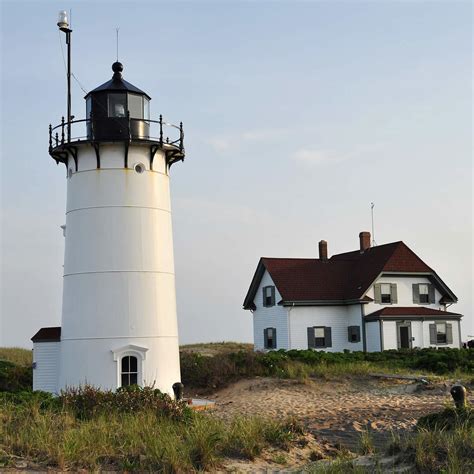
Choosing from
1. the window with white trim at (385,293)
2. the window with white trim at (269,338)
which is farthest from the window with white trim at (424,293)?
the window with white trim at (269,338)

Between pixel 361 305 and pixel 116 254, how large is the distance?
55.5 ft

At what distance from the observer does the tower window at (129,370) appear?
2038 cm

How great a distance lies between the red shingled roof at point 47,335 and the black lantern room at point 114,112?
6.11 meters

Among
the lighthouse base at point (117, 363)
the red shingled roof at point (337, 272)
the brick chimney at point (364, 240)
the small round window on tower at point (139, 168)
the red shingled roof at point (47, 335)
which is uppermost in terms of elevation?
the small round window on tower at point (139, 168)

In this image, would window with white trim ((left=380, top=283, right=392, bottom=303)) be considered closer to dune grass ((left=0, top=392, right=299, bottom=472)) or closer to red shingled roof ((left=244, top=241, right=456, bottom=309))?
red shingled roof ((left=244, top=241, right=456, bottom=309))

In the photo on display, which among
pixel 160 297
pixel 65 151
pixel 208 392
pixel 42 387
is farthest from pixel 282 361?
pixel 65 151

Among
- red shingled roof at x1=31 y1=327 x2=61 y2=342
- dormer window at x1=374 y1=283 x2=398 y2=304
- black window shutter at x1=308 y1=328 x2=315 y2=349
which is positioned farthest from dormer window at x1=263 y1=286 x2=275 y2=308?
red shingled roof at x1=31 y1=327 x2=61 y2=342

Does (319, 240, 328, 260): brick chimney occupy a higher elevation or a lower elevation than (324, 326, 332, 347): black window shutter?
higher

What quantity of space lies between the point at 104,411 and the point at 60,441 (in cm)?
312

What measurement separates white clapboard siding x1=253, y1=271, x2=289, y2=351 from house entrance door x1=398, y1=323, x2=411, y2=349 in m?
5.32

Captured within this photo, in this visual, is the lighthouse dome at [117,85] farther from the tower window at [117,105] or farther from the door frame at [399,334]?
the door frame at [399,334]

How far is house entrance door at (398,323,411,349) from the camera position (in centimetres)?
3347

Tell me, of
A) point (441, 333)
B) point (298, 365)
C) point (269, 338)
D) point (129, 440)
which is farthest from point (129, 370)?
point (441, 333)

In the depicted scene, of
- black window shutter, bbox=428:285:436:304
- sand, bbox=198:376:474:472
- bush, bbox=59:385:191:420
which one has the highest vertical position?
black window shutter, bbox=428:285:436:304
